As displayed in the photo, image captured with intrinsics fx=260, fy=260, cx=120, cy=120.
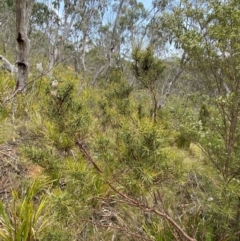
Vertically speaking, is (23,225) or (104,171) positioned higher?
(104,171)

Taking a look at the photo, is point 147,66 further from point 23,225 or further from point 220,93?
point 23,225

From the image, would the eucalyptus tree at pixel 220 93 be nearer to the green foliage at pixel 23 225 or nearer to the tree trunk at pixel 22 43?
the green foliage at pixel 23 225

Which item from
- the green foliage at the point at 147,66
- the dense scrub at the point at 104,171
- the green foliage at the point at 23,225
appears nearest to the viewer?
the dense scrub at the point at 104,171

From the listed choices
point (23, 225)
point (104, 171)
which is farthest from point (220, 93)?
point (23, 225)

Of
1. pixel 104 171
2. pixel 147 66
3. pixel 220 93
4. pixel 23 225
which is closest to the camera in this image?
pixel 104 171

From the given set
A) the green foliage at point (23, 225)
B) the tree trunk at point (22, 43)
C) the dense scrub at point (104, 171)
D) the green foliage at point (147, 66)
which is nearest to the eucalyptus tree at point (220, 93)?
the dense scrub at point (104, 171)

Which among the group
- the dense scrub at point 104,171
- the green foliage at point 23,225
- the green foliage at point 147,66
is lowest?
the green foliage at point 23,225

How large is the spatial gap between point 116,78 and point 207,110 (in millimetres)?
1107

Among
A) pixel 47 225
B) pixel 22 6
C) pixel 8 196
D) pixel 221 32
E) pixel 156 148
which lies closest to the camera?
pixel 156 148

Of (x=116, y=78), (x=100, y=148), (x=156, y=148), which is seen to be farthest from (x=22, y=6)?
(x=156, y=148)

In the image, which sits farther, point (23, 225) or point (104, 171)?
point (23, 225)

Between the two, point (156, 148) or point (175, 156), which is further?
point (175, 156)

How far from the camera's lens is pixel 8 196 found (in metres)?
2.48

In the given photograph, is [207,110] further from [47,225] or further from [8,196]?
[8,196]
